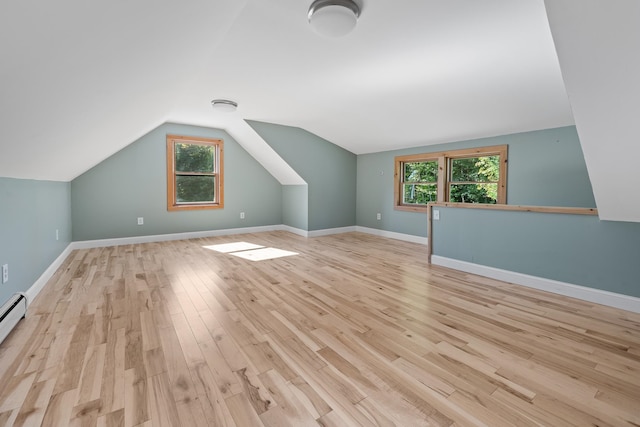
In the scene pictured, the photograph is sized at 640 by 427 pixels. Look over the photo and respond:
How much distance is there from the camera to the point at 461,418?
1275 millimetres

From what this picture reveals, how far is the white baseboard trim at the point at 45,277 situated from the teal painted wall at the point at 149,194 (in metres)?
0.74

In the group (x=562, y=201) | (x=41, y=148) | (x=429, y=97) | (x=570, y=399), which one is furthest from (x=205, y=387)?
(x=562, y=201)

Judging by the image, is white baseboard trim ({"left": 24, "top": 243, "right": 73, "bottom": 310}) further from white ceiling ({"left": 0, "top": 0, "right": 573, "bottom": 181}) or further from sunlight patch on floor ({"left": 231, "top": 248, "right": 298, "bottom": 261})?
sunlight patch on floor ({"left": 231, "top": 248, "right": 298, "bottom": 261})

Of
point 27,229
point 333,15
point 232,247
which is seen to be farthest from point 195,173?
point 333,15

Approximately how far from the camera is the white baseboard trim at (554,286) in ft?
7.97

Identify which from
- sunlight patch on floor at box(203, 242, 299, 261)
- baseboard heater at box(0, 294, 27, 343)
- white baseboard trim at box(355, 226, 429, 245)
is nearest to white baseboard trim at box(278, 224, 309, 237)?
sunlight patch on floor at box(203, 242, 299, 261)

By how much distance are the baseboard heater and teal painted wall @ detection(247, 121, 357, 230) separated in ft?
12.3

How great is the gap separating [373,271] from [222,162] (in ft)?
12.7

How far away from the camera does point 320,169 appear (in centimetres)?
601

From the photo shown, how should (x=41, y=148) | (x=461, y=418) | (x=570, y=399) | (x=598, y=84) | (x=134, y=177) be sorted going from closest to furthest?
1. (x=461, y=418)
2. (x=570, y=399)
3. (x=598, y=84)
4. (x=41, y=148)
5. (x=134, y=177)

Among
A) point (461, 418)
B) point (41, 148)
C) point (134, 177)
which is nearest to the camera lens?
point (461, 418)

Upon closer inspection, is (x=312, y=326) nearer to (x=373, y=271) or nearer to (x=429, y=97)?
(x=373, y=271)

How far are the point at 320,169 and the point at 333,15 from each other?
13.6 ft

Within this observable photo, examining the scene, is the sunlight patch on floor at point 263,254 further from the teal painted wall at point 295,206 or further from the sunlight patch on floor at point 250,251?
the teal painted wall at point 295,206
